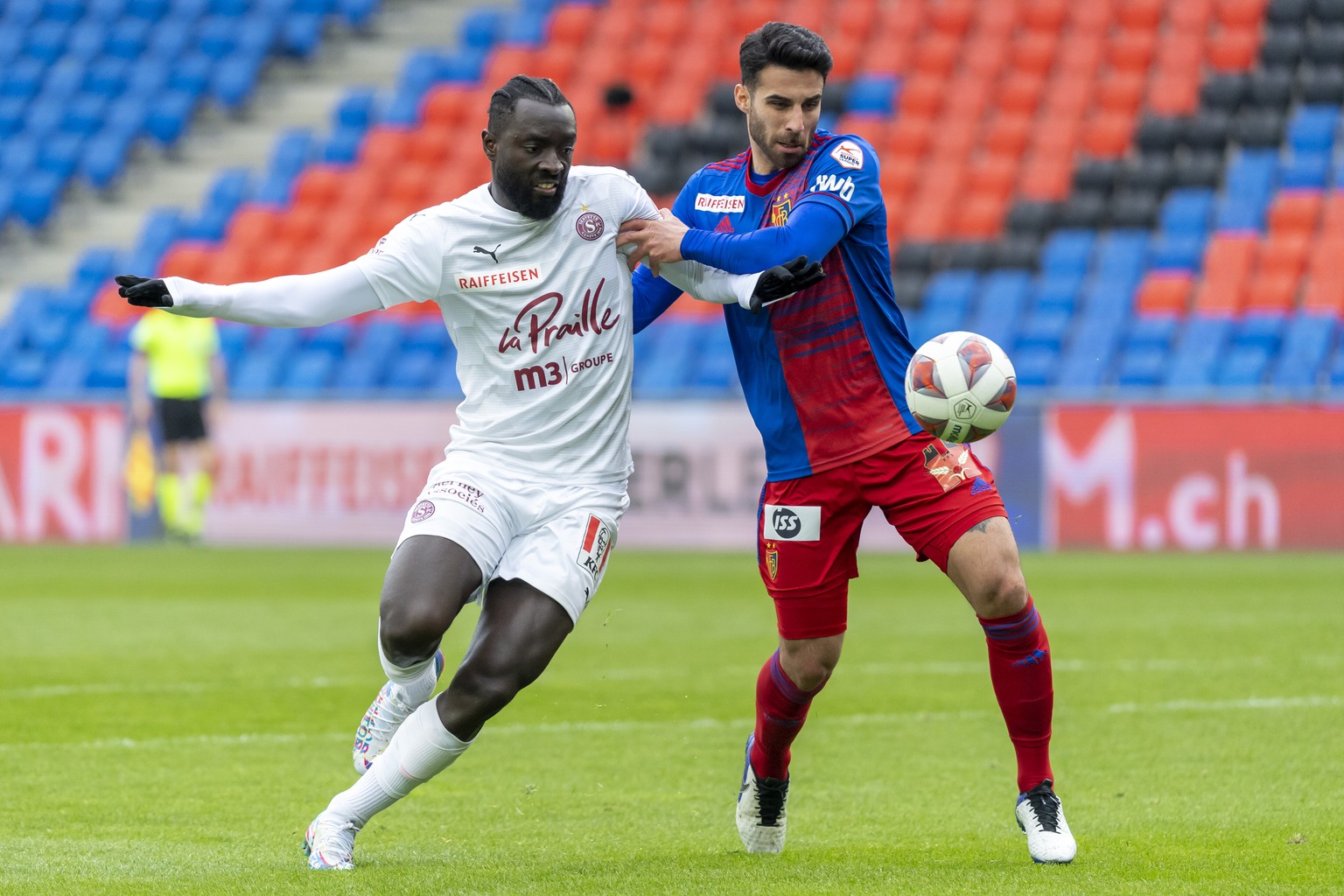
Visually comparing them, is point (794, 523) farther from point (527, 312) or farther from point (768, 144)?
point (768, 144)

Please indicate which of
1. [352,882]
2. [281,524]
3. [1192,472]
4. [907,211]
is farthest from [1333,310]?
[352,882]

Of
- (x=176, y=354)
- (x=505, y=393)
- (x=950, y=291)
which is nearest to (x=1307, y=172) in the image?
(x=950, y=291)

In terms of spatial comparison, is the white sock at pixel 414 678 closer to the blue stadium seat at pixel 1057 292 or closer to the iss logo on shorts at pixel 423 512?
the iss logo on shorts at pixel 423 512

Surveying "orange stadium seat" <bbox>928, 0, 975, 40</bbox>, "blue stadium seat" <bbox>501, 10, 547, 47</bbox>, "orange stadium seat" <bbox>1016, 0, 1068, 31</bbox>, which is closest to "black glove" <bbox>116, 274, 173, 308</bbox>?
"orange stadium seat" <bbox>1016, 0, 1068, 31</bbox>

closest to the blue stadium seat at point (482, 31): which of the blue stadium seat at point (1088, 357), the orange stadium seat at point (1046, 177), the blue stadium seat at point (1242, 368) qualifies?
the orange stadium seat at point (1046, 177)

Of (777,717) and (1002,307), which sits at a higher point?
(1002,307)

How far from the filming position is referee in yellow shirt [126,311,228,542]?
1616 centimetres

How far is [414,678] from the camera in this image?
5125mm

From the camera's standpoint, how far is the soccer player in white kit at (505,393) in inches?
189

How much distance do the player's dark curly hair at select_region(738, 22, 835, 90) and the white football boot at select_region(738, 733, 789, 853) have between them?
1954 millimetres

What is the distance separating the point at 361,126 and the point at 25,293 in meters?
4.48

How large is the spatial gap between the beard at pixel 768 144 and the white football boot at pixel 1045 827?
1.81 metres

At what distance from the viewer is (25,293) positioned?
68.3ft

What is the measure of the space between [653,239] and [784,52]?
0.62 metres
